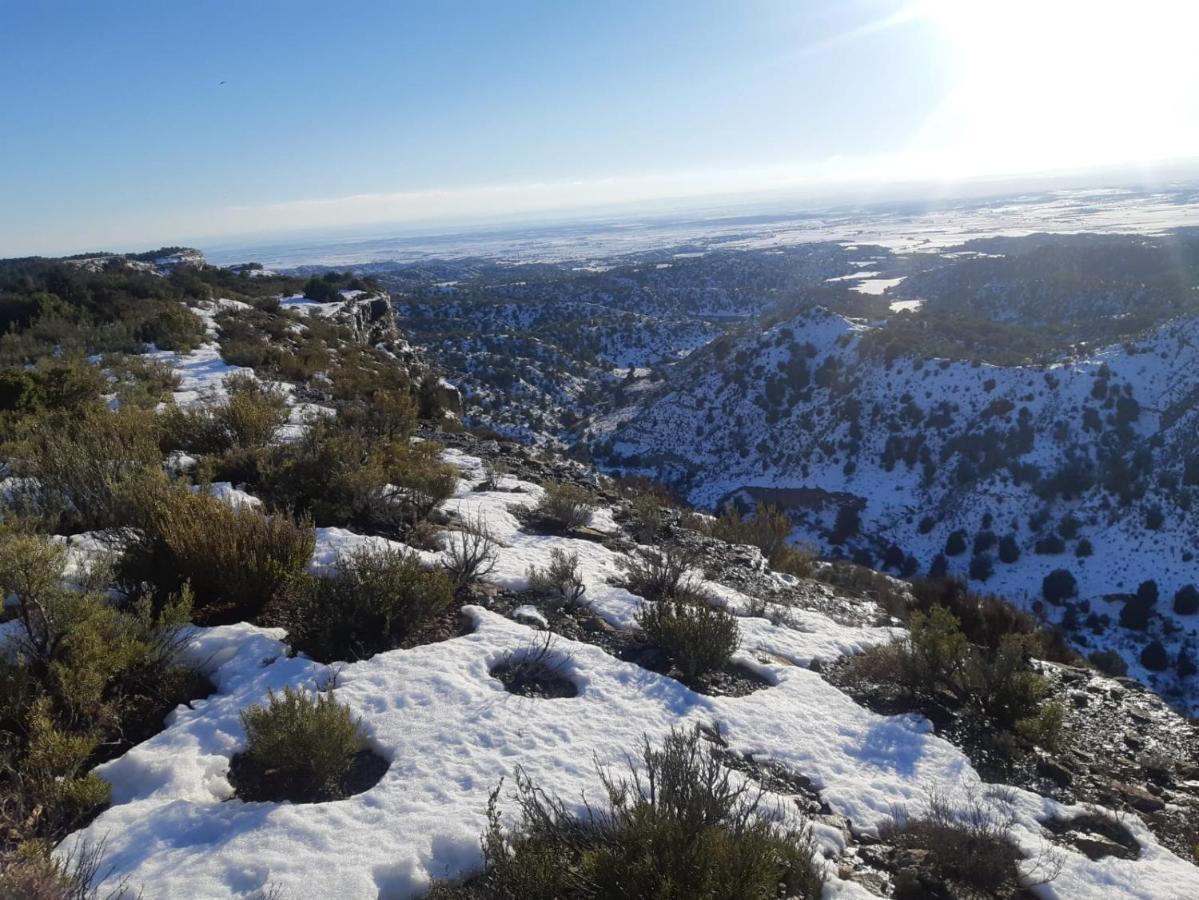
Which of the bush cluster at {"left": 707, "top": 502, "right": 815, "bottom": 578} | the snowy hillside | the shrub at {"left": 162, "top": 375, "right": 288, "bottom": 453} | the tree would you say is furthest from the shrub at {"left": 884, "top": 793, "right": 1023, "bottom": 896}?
the tree

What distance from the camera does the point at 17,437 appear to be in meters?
6.82

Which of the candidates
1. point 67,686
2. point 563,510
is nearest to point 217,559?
point 67,686

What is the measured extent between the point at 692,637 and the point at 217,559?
9.96 feet

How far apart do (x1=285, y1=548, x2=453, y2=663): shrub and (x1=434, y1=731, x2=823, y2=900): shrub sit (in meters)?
1.69

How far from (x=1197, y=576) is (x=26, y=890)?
110 ft

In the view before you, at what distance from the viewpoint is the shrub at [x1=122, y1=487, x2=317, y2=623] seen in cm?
411

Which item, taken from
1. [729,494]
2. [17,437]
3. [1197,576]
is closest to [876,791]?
[17,437]

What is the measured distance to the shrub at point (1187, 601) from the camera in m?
24.2

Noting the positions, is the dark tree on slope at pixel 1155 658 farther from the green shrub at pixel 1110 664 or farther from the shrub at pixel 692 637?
the shrub at pixel 692 637

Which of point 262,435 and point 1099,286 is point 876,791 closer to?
point 262,435

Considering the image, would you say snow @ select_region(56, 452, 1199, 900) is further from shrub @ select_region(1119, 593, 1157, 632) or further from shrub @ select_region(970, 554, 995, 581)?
shrub @ select_region(970, 554, 995, 581)

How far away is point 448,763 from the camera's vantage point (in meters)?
3.12

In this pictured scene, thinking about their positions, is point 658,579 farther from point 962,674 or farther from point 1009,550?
point 1009,550

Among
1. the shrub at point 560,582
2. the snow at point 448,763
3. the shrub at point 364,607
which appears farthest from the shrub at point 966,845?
the shrub at point 364,607
